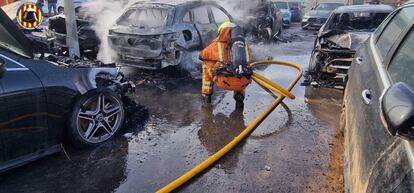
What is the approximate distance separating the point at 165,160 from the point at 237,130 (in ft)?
4.25

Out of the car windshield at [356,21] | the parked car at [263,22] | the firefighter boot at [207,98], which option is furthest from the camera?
the parked car at [263,22]

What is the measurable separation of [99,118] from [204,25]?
15.0 feet

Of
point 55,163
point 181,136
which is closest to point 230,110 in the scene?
point 181,136

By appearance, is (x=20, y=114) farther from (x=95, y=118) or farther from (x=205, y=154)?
(x=205, y=154)

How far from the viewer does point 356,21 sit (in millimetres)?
8453

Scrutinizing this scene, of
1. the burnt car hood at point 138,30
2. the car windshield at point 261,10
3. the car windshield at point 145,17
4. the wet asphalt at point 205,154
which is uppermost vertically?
the car windshield at point 145,17

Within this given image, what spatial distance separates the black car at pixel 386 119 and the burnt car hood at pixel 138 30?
450 centimetres

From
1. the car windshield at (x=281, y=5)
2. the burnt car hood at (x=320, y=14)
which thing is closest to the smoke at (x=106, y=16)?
the burnt car hood at (x=320, y=14)

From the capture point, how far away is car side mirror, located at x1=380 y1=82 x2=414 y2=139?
1524 mm

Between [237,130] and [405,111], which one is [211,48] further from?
[405,111]

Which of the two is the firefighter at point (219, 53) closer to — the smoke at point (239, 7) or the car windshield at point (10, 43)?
the car windshield at point (10, 43)

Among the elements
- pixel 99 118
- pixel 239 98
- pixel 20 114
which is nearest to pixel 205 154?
pixel 99 118

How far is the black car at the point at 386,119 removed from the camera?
1.58 m

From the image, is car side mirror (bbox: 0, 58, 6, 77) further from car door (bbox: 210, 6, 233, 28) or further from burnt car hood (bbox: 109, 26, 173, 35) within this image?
car door (bbox: 210, 6, 233, 28)
